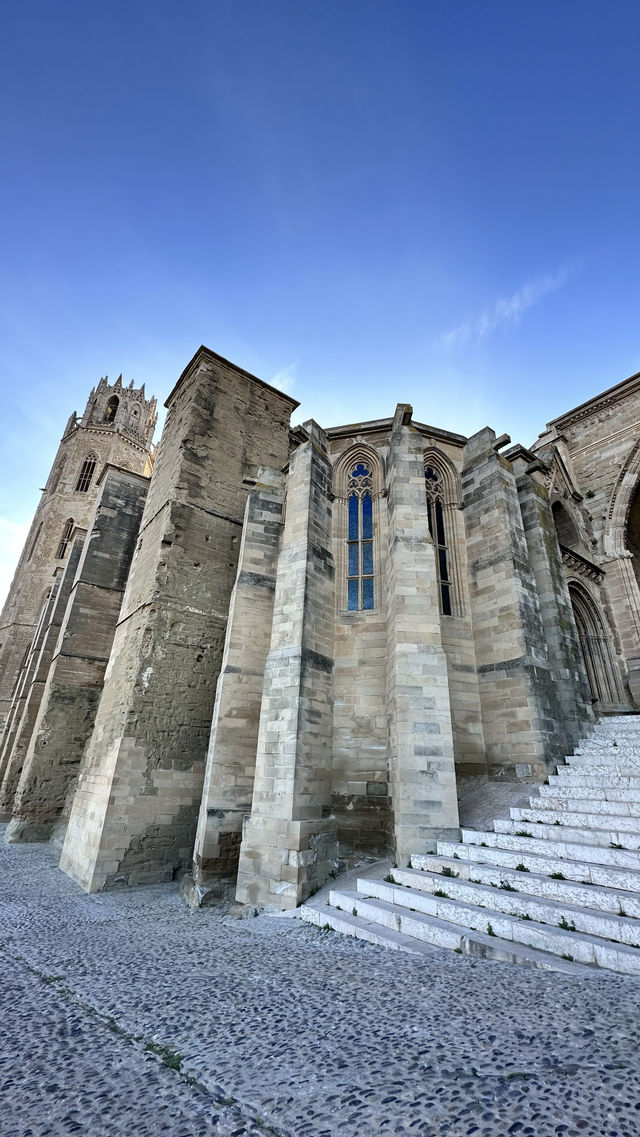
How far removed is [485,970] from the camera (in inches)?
136

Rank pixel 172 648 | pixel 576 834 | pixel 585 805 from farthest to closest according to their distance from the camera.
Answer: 1. pixel 172 648
2. pixel 585 805
3. pixel 576 834

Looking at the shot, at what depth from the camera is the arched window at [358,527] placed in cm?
923

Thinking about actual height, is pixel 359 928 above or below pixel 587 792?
below

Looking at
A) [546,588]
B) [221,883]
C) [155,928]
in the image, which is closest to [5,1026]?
[155,928]

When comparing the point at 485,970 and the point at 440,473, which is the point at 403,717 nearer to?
the point at 485,970

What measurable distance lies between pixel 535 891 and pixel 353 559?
6.40m

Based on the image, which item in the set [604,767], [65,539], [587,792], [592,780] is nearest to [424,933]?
[587,792]

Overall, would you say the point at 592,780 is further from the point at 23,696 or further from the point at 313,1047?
the point at 23,696

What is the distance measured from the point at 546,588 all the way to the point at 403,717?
14.8 feet

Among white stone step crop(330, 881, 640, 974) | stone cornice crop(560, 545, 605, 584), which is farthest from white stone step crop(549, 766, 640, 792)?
stone cornice crop(560, 545, 605, 584)

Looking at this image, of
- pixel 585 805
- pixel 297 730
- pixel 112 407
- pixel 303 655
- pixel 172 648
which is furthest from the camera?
pixel 112 407

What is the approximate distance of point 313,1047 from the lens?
8.59ft

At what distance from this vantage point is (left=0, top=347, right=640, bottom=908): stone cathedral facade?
681 cm

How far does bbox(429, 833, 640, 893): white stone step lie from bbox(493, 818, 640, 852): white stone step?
243 millimetres
